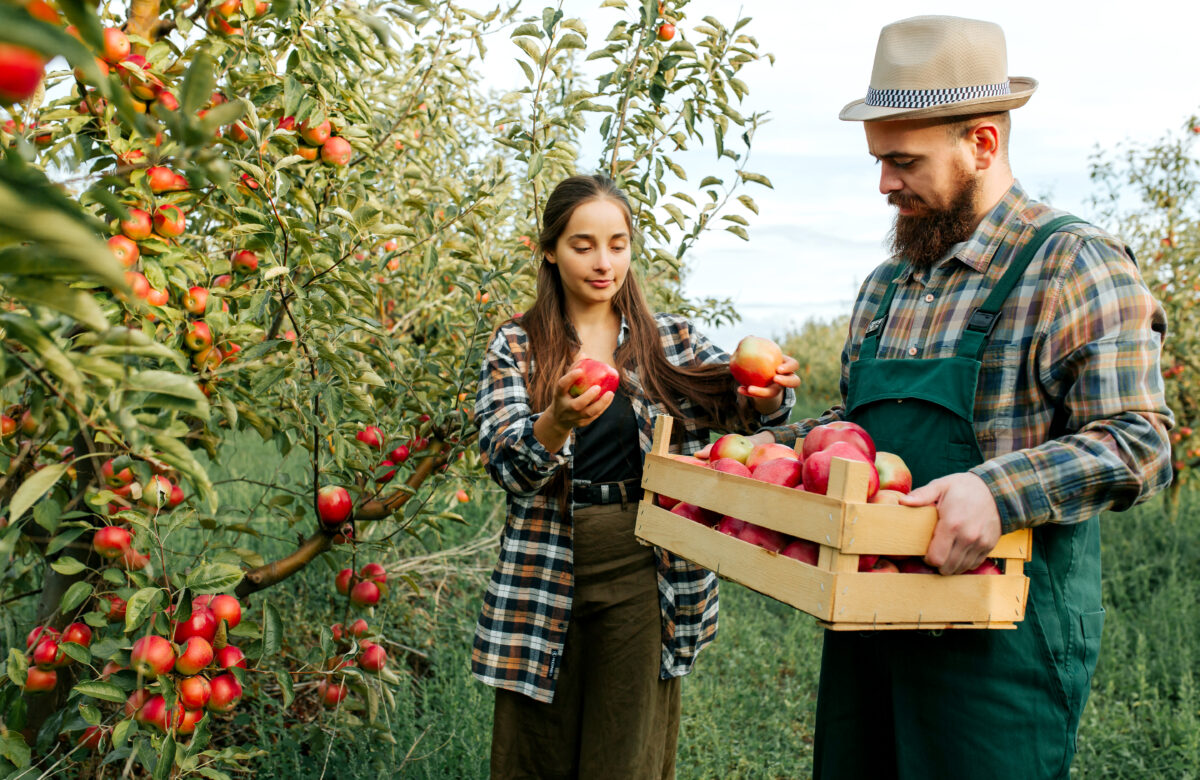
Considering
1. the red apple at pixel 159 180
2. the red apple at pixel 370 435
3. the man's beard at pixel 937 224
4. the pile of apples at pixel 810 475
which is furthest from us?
the red apple at pixel 370 435

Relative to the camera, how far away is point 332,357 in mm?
1748

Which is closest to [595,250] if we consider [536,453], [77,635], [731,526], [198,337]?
[536,453]

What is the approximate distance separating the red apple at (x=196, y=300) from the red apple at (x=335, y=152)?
0.37 m

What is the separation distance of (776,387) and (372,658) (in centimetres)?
118

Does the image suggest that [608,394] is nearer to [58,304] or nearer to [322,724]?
[58,304]

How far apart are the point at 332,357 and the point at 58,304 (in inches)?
47.3

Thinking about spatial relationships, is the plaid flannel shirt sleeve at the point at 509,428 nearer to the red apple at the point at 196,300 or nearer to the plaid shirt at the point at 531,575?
the plaid shirt at the point at 531,575

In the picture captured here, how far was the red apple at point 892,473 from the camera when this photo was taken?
1366 millimetres

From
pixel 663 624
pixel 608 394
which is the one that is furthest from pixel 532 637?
pixel 608 394

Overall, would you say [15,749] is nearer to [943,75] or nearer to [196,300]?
[196,300]

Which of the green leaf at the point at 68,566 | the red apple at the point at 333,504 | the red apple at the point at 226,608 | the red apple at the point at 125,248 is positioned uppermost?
the red apple at the point at 125,248

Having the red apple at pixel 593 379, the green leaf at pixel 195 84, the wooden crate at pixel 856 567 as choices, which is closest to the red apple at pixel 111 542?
the red apple at pixel 593 379

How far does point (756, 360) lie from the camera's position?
1.76 metres

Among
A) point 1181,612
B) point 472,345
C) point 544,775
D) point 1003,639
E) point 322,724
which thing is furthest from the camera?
point 1181,612
